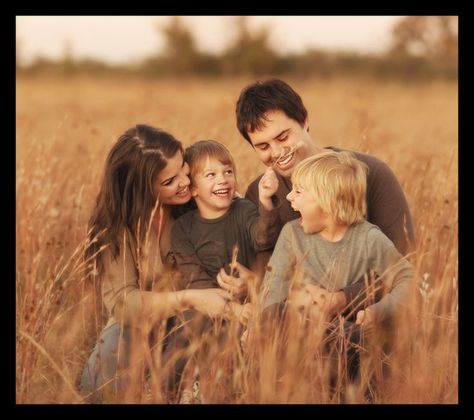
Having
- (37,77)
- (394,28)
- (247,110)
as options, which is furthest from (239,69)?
(247,110)

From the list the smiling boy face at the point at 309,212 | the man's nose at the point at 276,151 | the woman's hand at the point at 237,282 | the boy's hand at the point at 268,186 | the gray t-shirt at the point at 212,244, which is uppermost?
the man's nose at the point at 276,151

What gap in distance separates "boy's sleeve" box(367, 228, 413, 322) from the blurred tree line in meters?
20.2

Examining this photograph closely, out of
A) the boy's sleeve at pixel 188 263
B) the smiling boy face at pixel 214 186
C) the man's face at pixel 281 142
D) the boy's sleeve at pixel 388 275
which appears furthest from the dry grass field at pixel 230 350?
the man's face at pixel 281 142

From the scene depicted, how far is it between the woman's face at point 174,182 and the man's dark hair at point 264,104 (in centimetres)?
38

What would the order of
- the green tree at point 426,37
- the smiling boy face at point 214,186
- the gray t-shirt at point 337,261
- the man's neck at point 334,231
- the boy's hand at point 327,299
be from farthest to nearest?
the green tree at point 426,37 → the smiling boy face at point 214,186 → the man's neck at point 334,231 → the gray t-shirt at point 337,261 → the boy's hand at point 327,299

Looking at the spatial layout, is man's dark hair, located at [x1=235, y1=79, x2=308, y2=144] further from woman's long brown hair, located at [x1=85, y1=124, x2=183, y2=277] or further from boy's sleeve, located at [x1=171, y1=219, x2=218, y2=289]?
boy's sleeve, located at [x1=171, y1=219, x2=218, y2=289]

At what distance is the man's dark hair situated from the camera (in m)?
3.57

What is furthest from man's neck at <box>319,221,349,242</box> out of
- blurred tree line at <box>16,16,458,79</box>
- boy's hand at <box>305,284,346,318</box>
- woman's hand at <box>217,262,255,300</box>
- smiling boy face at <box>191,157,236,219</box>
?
blurred tree line at <box>16,16,458,79</box>

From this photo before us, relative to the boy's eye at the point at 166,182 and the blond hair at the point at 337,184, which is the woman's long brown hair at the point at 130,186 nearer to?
the boy's eye at the point at 166,182

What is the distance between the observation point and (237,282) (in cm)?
315

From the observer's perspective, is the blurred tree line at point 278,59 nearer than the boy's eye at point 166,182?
No

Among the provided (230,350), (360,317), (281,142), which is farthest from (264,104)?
(230,350)

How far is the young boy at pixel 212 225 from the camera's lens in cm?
339

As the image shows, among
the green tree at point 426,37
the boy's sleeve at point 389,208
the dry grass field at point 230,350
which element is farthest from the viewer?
the green tree at point 426,37
